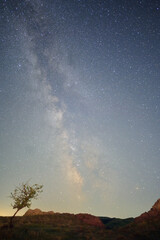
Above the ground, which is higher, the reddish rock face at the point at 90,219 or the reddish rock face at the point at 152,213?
the reddish rock face at the point at 152,213

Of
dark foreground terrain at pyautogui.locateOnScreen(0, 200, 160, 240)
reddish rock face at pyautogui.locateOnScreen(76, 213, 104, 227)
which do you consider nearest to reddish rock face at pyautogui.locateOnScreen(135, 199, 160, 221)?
dark foreground terrain at pyautogui.locateOnScreen(0, 200, 160, 240)

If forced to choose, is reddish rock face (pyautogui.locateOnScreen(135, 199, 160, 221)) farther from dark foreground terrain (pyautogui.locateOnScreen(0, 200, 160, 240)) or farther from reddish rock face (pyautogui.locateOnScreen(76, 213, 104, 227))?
reddish rock face (pyautogui.locateOnScreen(76, 213, 104, 227))

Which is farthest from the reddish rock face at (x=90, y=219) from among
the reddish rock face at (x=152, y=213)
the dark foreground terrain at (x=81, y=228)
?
the reddish rock face at (x=152, y=213)

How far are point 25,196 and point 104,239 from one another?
61.9ft

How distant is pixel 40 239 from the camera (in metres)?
20.5

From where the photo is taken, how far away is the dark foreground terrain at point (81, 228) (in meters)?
23.9

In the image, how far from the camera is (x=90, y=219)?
176 ft

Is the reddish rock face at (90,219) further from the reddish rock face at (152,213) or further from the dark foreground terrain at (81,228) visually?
the reddish rock face at (152,213)

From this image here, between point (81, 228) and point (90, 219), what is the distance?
18.8m

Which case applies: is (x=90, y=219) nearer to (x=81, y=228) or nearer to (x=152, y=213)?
(x=81, y=228)

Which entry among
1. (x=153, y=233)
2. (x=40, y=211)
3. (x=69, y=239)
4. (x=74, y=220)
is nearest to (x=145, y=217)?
(x=153, y=233)

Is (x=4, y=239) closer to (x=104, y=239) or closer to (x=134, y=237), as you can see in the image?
(x=104, y=239)

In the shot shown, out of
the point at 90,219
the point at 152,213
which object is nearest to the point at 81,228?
the point at 90,219

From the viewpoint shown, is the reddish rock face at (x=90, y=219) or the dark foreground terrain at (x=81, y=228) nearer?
the dark foreground terrain at (x=81, y=228)
